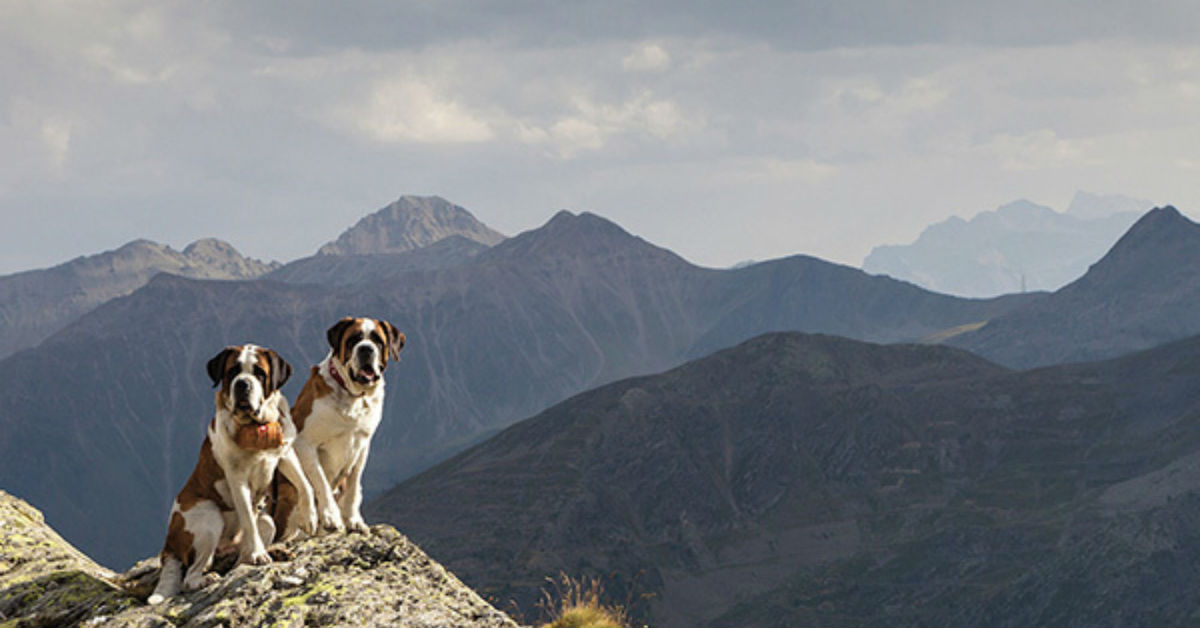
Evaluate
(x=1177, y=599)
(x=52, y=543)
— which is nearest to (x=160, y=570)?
(x=52, y=543)

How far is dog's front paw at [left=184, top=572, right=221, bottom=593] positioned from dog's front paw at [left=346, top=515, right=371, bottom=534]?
144cm

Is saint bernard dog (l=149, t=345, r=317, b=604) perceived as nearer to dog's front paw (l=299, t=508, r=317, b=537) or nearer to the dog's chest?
dog's front paw (l=299, t=508, r=317, b=537)

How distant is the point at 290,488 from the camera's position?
36.5ft

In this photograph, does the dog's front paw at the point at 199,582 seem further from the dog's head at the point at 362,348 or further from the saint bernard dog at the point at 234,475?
the dog's head at the point at 362,348

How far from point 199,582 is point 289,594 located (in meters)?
1.48

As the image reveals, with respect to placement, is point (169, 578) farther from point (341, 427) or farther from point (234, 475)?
point (341, 427)

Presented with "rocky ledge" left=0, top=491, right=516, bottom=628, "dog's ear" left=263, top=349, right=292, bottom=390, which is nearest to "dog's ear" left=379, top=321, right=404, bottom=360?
"dog's ear" left=263, top=349, right=292, bottom=390

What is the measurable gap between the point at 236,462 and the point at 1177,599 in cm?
21814

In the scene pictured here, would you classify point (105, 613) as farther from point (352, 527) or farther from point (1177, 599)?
point (1177, 599)

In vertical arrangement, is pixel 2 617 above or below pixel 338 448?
below

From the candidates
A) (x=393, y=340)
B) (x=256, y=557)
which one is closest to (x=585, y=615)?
(x=393, y=340)

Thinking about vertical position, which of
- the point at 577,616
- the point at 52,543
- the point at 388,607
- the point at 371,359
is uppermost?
the point at 371,359

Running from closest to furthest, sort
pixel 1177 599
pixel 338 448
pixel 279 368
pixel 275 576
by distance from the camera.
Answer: pixel 275 576, pixel 279 368, pixel 338 448, pixel 1177 599

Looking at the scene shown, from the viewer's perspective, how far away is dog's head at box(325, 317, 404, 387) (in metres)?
10.8
